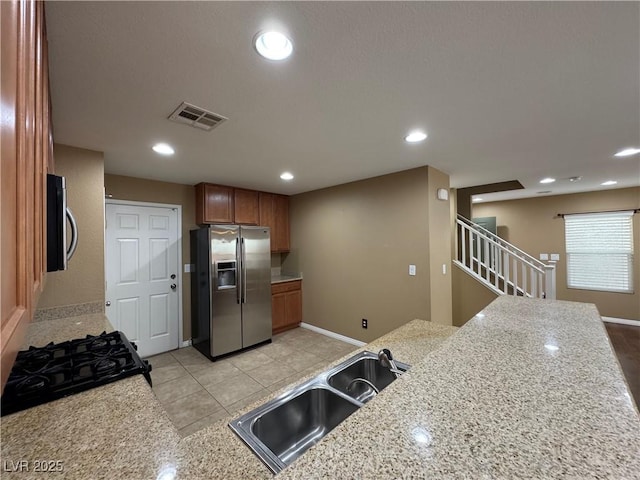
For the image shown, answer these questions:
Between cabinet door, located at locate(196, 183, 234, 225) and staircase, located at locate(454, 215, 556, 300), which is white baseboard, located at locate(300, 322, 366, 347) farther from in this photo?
cabinet door, located at locate(196, 183, 234, 225)

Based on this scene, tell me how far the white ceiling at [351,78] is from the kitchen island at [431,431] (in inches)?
53.9

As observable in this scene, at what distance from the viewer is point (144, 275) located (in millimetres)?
3535

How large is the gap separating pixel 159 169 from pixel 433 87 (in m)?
2.94

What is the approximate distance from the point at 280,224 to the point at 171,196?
1762 millimetres

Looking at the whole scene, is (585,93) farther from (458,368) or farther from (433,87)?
(458,368)

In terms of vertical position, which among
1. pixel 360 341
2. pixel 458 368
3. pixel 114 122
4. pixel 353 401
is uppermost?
pixel 114 122

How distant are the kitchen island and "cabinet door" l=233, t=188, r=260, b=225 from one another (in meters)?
3.16

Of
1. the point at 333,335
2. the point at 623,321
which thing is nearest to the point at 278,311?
the point at 333,335

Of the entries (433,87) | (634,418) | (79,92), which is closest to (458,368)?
(634,418)

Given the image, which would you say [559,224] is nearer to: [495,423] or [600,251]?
[600,251]

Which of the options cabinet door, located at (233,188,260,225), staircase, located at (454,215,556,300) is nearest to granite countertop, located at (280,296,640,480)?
staircase, located at (454,215,556,300)

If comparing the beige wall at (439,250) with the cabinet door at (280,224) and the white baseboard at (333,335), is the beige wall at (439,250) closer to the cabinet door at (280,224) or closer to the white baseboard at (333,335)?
the white baseboard at (333,335)

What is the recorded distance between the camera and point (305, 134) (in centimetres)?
217

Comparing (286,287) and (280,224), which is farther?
(280,224)
